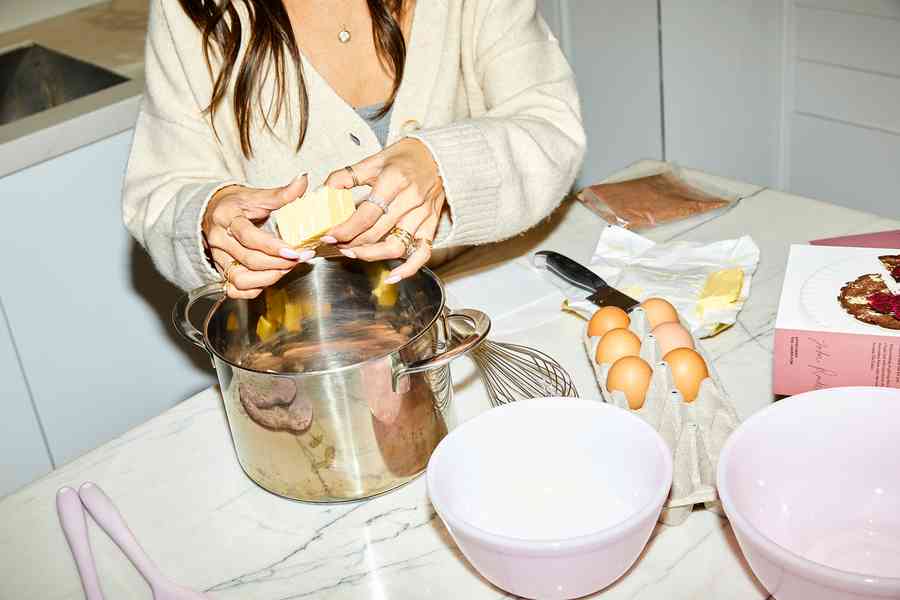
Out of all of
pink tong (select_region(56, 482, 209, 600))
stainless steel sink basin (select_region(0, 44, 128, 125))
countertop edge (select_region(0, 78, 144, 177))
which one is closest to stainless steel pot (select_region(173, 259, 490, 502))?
pink tong (select_region(56, 482, 209, 600))

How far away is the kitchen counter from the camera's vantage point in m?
0.79

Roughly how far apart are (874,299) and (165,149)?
82 cm

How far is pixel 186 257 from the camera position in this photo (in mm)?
1118

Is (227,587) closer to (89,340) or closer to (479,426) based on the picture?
(479,426)

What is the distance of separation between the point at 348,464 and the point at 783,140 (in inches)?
80.6

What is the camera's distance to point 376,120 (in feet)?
4.32

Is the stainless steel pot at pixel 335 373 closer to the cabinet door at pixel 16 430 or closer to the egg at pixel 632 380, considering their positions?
the egg at pixel 632 380

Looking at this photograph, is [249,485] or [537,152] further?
[537,152]

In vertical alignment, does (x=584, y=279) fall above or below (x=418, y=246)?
below

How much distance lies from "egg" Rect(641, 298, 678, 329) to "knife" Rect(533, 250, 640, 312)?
2cm

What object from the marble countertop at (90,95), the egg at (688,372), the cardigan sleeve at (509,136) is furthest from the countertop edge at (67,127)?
the egg at (688,372)

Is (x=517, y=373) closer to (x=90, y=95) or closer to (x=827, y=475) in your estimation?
(x=827, y=475)

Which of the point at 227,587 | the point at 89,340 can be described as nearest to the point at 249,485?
the point at 227,587

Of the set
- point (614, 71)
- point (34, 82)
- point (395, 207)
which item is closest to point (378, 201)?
point (395, 207)
